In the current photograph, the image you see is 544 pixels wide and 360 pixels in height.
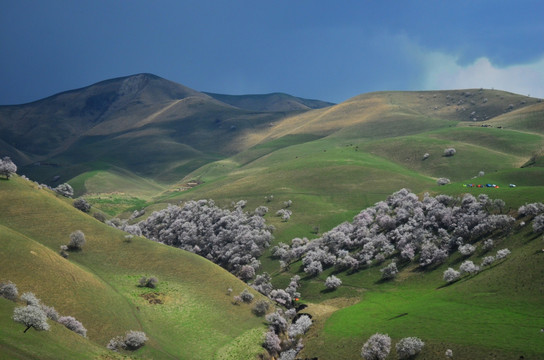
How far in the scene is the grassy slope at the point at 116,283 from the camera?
70.3m

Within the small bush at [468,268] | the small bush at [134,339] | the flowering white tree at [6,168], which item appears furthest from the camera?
the flowering white tree at [6,168]

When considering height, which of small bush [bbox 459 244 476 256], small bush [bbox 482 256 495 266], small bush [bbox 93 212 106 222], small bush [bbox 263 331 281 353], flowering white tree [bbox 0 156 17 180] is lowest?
small bush [bbox 263 331 281 353]

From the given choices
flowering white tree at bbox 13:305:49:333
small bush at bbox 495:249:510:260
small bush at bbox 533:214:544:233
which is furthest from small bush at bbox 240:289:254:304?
small bush at bbox 533:214:544:233

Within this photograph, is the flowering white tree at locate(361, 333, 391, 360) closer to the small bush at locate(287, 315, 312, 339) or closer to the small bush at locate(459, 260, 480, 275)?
the small bush at locate(287, 315, 312, 339)

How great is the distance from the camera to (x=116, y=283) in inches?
3393

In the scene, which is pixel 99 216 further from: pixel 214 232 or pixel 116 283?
pixel 116 283

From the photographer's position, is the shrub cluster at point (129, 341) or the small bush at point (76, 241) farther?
the small bush at point (76, 241)

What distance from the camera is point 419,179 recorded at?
175 metres

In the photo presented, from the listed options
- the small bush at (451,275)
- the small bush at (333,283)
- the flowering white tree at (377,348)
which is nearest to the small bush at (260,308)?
the small bush at (333,283)

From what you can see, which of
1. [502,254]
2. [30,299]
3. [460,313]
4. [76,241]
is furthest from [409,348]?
[76,241]

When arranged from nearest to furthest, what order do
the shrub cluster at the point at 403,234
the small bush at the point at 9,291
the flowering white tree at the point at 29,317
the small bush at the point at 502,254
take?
1. the flowering white tree at the point at 29,317
2. the small bush at the point at 9,291
3. the small bush at the point at 502,254
4. the shrub cluster at the point at 403,234

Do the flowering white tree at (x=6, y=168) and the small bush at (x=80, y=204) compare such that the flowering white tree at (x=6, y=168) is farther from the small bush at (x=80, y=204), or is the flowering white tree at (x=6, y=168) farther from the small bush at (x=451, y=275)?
the small bush at (x=451, y=275)

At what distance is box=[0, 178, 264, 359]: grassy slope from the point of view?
231 feet

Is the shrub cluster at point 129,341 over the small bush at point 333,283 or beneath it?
beneath
